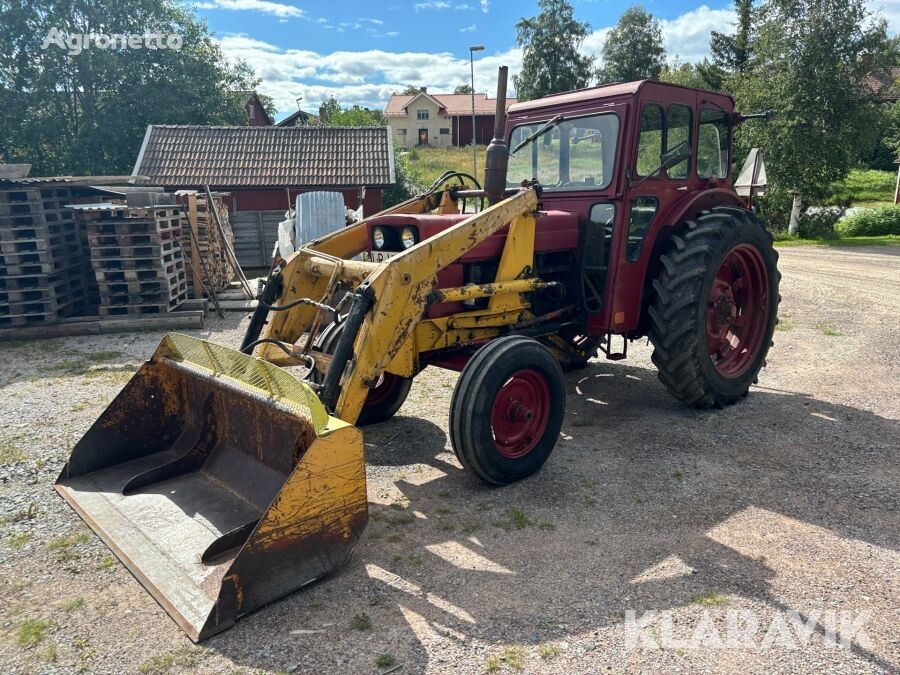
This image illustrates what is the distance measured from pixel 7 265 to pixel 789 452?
31.9 feet

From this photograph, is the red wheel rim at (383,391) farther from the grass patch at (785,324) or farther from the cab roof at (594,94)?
the grass patch at (785,324)

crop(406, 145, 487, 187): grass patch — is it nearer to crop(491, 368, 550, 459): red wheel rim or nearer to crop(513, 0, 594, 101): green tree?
crop(513, 0, 594, 101): green tree

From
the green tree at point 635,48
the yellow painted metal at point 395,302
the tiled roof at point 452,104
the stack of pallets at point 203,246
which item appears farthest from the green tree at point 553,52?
the yellow painted metal at point 395,302

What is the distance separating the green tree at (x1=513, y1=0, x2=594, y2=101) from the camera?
3838 cm

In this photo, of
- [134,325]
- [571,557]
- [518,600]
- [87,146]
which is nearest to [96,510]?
[518,600]

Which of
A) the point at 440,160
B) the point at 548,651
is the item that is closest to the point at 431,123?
the point at 440,160

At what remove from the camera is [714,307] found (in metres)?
5.47

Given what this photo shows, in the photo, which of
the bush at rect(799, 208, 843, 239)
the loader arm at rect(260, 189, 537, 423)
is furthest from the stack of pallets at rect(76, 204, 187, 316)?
the bush at rect(799, 208, 843, 239)

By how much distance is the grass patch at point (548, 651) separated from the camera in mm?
2654

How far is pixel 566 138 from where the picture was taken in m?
5.31

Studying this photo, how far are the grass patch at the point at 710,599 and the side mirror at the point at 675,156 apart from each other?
324 cm

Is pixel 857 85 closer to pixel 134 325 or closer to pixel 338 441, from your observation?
pixel 134 325

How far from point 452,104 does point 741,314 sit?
55759 mm

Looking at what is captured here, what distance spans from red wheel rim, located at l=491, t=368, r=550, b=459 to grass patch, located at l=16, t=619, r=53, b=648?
8.07 feet
